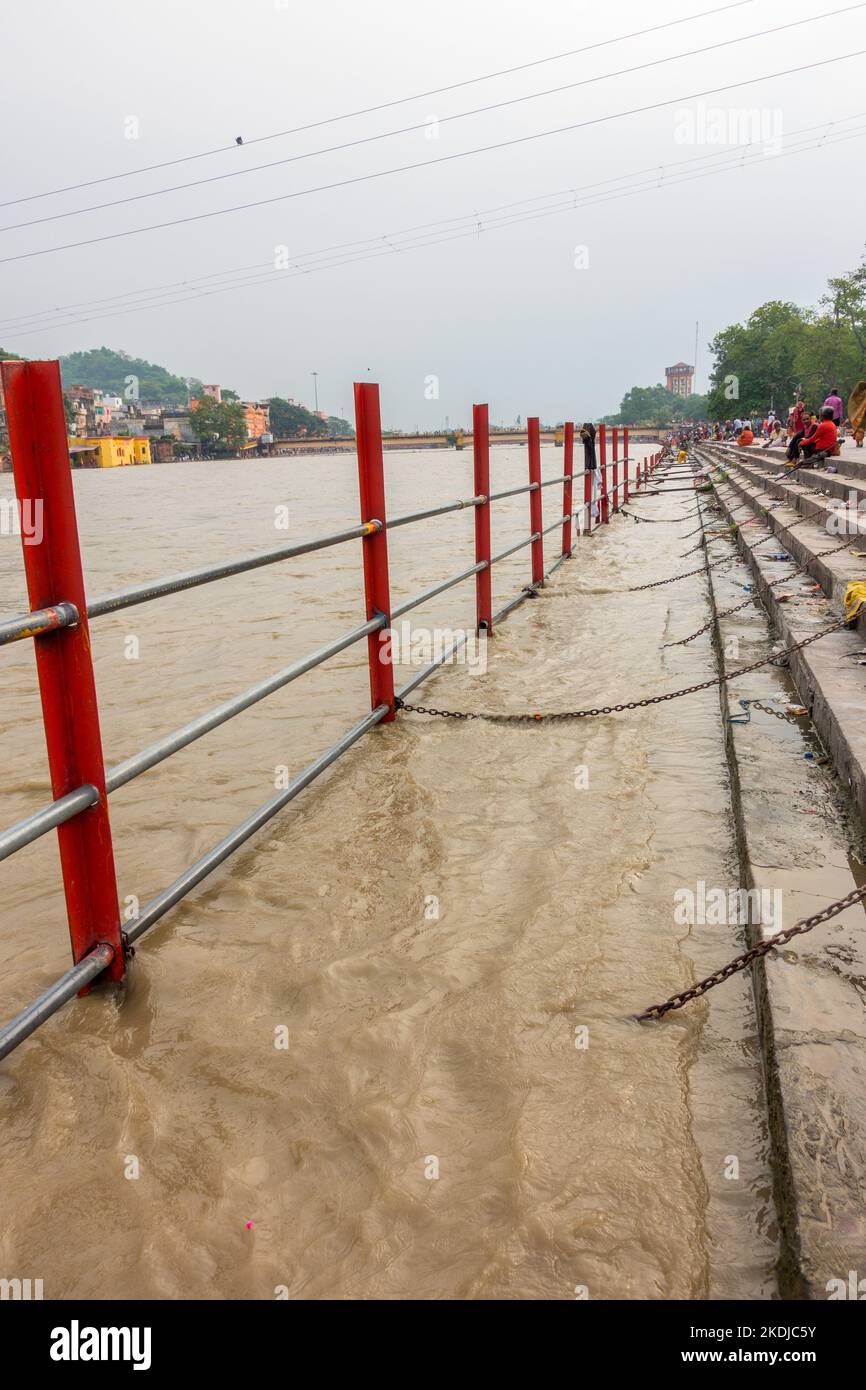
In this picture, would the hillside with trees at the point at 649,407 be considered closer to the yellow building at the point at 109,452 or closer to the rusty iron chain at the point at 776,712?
the yellow building at the point at 109,452

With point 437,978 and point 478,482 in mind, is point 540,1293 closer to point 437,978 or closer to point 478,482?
point 437,978

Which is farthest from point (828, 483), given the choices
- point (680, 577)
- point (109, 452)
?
point (109, 452)

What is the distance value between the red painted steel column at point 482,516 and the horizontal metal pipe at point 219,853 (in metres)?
2.40

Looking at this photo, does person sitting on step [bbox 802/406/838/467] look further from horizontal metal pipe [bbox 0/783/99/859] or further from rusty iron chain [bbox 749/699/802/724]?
horizontal metal pipe [bbox 0/783/99/859]

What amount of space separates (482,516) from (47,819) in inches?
166

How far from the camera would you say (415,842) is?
115 inches

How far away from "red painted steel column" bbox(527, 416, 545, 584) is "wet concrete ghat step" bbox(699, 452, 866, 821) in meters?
1.76

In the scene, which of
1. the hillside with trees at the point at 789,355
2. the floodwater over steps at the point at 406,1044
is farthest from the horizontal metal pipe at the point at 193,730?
the hillside with trees at the point at 789,355

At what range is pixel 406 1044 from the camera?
1.89m

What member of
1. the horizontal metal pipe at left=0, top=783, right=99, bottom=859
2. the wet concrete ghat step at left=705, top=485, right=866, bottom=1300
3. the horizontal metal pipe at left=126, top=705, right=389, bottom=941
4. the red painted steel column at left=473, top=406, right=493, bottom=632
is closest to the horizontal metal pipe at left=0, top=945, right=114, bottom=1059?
the horizontal metal pipe at left=126, top=705, right=389, bottom=941

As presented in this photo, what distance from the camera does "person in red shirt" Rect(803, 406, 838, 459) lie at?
1412 cm

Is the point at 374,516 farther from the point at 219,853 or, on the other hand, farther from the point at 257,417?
the point at 257,417

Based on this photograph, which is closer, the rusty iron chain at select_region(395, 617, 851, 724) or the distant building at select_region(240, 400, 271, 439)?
the rusty iron chain at select_region(395, 617, 851, 724)

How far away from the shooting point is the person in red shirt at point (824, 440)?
14125mm
